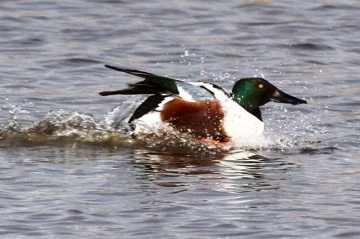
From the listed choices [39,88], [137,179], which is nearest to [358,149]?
[137,179]

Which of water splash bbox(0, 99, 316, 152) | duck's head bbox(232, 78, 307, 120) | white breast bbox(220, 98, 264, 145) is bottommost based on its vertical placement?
water splash bbox(0, 99, 316, 152)

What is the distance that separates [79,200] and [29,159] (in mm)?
1416

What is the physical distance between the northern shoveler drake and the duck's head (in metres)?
0.17

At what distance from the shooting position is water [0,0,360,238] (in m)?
6.65

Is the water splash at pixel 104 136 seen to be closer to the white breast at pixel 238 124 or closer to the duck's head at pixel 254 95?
the white breast at pixel 238 124

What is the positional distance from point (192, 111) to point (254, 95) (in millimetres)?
608

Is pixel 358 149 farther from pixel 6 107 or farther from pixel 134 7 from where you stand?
pixel 134 7

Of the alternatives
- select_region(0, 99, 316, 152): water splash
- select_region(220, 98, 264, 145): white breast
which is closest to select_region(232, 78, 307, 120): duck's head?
select_region(220, 98, 264, 145): white breast

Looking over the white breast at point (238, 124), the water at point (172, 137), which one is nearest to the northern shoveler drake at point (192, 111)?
the white breast at point (238, 124)

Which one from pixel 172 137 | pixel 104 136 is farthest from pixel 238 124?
pixel 104 136

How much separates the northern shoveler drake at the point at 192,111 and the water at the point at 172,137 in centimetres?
13

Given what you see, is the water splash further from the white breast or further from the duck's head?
the duck's head

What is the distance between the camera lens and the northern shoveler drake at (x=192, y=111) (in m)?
9.00

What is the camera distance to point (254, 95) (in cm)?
938
